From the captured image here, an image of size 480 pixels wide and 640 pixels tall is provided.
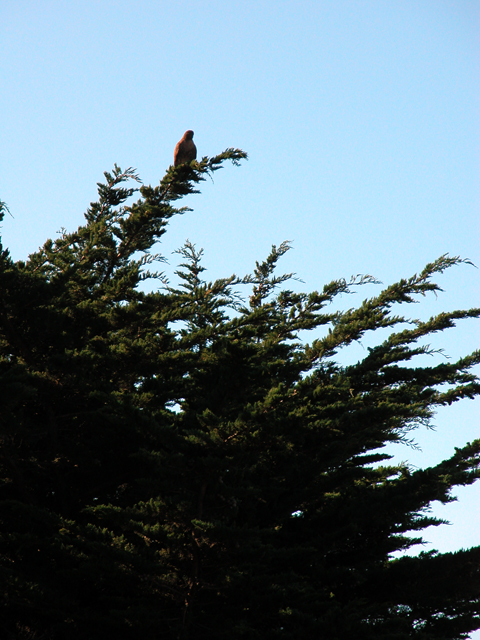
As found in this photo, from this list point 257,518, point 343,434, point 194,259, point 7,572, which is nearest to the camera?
point 7,572

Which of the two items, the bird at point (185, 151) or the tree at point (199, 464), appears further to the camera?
the bird at point (185, 151)

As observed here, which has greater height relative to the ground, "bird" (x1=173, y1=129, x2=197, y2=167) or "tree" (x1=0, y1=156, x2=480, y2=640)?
"bird" (x1=173, y1=129, x2=197, y2=167)

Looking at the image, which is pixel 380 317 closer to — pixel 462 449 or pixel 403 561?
pixel 462 449

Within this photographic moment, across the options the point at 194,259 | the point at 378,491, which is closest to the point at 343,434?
the point at 378,491

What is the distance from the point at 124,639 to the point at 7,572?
1740 millimetres

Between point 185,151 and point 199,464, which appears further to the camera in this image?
point 185,151

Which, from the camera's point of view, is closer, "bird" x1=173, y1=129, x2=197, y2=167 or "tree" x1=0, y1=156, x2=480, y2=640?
"tree" x1=0, y1=156, x2=480, y2=640

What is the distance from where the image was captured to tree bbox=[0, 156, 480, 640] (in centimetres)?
866

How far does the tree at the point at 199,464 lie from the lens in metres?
8.66

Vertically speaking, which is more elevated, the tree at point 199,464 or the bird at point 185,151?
the bird at point 185,151

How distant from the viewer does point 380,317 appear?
10.8 meters

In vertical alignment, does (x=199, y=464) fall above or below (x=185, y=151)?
below

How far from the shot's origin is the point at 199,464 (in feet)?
28.4

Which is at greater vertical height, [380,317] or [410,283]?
[410,283]
